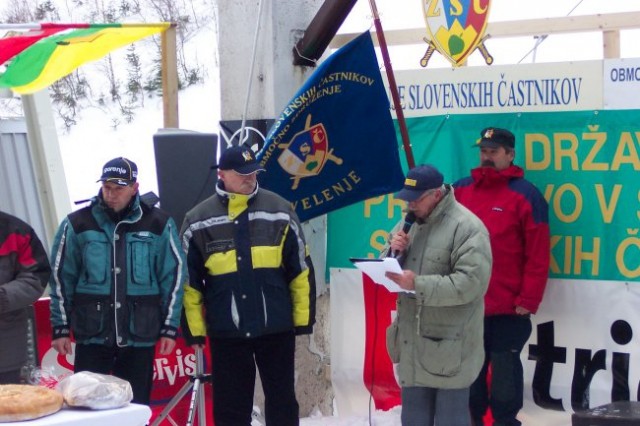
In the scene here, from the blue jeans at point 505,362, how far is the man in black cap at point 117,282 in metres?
1.80

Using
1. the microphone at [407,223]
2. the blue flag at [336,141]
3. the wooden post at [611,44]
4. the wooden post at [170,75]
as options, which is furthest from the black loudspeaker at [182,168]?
the wooden post at [611,44]

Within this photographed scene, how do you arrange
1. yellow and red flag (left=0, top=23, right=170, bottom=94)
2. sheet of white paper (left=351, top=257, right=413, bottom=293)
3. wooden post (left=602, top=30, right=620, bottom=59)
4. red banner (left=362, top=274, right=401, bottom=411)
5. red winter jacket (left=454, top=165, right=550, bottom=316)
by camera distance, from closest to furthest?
sheet of white paper (left=351, top=257, right=413, bottom=293)
red winter jacket (left=454, top=165, right=550, bottom=316)
wooden post (left=602, top=30, right=620, bottom=59)
yellow and red flag (left=0, top=23, right=170, bottom=94)
red banner (left=362, top=274, right=401, bottom=411)

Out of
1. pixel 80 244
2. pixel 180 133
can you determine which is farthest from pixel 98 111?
pixel 80 244

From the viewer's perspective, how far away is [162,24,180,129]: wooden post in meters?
6.60

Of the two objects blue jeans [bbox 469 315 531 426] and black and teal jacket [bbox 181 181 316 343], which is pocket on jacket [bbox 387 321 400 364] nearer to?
black and teal jacket [bbox 181 181 316 343]

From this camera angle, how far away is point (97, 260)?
499 cm

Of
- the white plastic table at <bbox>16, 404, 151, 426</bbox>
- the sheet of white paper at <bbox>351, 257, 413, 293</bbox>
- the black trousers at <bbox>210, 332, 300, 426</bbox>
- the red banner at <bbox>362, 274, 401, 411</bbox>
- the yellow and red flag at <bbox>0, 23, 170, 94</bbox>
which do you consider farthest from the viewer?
the red banner at <bbox>362, 274, 401, 411</bbox>

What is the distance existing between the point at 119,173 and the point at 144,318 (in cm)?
73

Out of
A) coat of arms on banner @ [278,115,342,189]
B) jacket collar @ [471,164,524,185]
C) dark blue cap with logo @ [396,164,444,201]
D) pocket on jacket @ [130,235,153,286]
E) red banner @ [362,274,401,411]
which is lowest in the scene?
red banner @ [362,274,401,411]

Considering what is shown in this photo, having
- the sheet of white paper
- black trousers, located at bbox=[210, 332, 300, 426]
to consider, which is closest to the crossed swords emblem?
the sheet of white paper

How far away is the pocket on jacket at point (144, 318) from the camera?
5012 millimetres

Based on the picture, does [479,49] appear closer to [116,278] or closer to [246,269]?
[246,269]

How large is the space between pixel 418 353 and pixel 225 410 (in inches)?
42.8

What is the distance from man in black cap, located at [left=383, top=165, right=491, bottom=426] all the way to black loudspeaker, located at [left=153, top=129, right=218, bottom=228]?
1.81 metres
